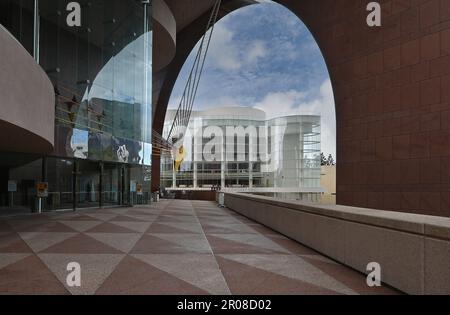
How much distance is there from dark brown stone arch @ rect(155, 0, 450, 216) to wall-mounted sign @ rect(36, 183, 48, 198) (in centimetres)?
1427

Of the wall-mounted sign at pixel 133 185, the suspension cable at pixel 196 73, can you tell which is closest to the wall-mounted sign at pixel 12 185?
the wall-mounted sign at pixel 133 185

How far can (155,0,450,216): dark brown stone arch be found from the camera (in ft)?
47.7

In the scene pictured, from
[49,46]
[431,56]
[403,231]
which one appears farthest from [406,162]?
[49,46]

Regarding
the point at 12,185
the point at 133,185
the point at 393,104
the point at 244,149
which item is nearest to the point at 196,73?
the point at 133,185

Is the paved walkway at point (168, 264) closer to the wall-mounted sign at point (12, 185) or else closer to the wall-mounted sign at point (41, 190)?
the wall-mounted sign at point (41, 190)

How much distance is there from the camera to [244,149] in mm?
77312

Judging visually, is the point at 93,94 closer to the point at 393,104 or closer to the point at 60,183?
the point at 60,183

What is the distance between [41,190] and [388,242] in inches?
679

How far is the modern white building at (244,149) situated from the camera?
69.2m

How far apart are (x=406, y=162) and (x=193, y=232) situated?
917cm

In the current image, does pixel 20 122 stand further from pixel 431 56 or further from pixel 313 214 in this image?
pixel 431 56

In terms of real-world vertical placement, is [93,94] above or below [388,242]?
above

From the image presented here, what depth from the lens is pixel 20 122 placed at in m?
8.79

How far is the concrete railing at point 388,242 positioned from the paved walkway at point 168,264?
278mm
